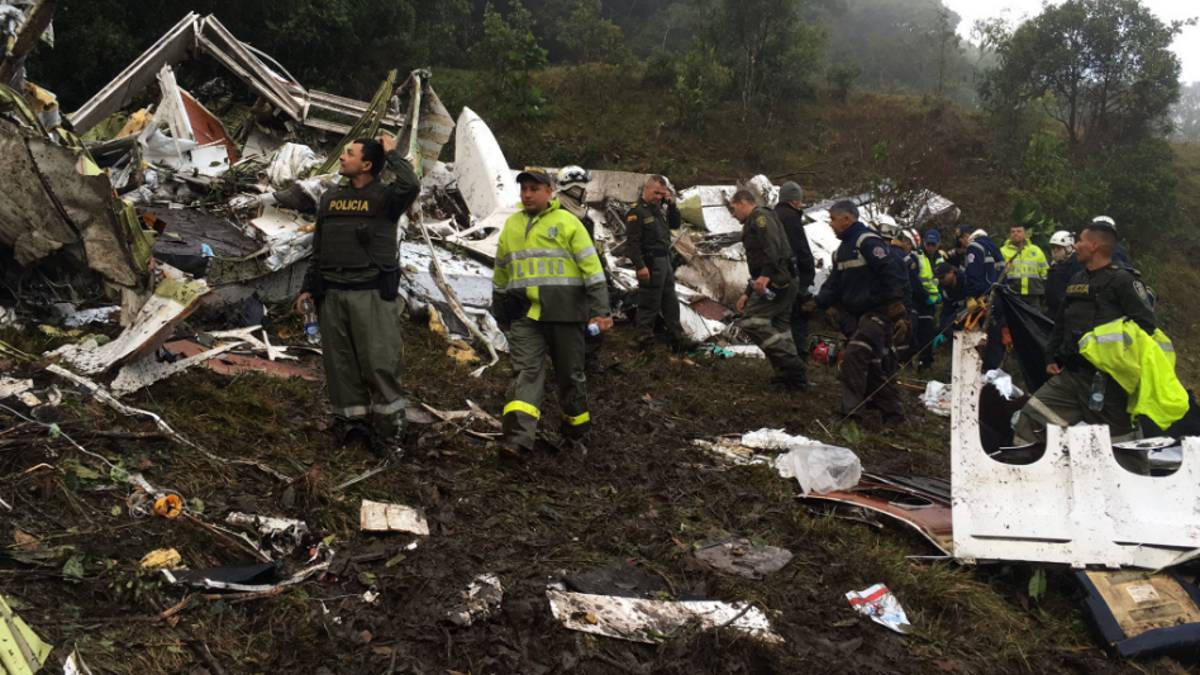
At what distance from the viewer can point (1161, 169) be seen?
1565 centimetres

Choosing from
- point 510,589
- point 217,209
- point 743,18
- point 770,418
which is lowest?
point 770,418

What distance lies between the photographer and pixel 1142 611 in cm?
332

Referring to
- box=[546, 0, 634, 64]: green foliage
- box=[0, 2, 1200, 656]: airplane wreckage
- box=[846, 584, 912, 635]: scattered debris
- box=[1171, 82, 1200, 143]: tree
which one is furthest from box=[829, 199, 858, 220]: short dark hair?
box=[1171, 82, 1200, 143]: tree

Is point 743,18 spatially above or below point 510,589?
above

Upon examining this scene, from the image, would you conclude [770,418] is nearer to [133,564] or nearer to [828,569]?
[828,569]

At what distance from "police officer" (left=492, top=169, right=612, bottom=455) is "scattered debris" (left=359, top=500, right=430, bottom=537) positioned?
77cm

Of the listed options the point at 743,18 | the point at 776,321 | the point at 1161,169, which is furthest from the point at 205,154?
the point at 1161,169

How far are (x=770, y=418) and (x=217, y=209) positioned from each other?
4.92m

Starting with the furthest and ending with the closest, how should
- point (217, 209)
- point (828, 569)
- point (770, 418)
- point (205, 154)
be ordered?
1. point (205, 154)
2. point (217, 209)
3. point (770, 418)
4. point (828, 569)

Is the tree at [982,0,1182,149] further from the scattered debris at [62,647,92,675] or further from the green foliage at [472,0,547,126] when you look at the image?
the scattered debris at [62,647,92,675]

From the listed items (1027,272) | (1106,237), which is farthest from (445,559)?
(1027,272)

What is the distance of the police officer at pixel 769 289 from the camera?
632cm

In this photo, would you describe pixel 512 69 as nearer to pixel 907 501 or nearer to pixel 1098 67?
pixel 1098 67

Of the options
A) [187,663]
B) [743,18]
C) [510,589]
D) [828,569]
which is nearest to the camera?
[187,663]
